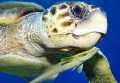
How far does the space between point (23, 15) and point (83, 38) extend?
121 cm

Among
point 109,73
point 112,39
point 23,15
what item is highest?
point 112,39

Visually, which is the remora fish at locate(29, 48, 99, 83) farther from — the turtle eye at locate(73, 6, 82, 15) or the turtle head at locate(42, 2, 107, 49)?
the turtle eye at locate(73, 6, 82, 15)

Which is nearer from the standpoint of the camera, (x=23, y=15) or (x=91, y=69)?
(x=23, y=15)

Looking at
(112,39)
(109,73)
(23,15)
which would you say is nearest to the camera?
(23,15)

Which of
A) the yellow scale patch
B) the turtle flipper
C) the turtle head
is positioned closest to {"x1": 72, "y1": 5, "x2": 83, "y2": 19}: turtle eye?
the turtle head

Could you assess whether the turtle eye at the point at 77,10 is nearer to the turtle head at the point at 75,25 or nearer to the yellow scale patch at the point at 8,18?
the turtle head at the point at 75,25

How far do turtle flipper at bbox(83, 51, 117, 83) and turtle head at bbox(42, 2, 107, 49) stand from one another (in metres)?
1.28

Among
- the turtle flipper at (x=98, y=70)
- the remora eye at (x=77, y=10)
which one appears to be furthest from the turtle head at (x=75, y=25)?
the turtle flipper at (x=98, y=70)

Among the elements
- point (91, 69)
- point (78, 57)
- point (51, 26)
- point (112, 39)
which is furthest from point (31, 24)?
point (112, 39)

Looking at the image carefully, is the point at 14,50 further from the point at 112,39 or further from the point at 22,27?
the point at 112,39

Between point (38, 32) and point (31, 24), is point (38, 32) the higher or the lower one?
the lower one

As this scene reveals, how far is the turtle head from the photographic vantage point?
49.5 inches

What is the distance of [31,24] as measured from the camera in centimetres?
190

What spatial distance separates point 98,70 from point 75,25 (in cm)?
162
